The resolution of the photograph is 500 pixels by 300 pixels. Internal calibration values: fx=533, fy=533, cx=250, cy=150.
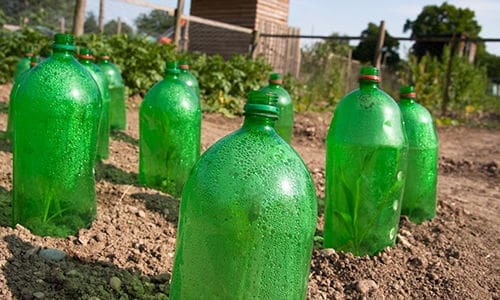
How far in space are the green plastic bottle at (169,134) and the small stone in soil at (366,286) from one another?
4.19 ft

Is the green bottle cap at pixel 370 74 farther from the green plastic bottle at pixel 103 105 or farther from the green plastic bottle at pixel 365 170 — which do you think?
the green plastic bottle at pixel 103 105

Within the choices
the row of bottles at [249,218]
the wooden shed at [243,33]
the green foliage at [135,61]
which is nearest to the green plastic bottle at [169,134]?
the row of bottles at [249,218]

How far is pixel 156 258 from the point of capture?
1952mm

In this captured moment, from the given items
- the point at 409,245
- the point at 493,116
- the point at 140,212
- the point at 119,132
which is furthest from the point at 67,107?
Answer: the point at 493,116

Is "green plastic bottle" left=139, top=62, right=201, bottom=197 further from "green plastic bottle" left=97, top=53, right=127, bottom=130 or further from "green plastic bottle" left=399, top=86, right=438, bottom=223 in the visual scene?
"green plastic bottle" left=97, top=53, right=127, bottom=130

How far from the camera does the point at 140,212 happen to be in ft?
7.88

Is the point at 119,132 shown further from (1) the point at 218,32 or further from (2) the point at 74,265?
(1) the point at 218,32

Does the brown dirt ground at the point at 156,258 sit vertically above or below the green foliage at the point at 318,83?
below

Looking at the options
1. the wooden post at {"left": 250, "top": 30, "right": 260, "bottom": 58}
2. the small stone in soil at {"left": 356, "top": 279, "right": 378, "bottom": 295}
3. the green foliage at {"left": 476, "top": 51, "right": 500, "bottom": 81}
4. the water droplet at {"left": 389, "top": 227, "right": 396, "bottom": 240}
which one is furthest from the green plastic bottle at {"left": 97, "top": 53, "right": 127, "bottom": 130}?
the green foliage at {"left": 476, "top": 51, "right": 500, "bottom": 81}

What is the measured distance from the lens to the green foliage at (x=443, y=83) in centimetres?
1066

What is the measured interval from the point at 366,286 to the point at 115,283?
89 centimetres

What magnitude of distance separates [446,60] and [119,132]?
858 centimetres

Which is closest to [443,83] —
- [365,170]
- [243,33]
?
[243,33]

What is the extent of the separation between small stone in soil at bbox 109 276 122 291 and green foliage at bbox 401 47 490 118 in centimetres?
977
